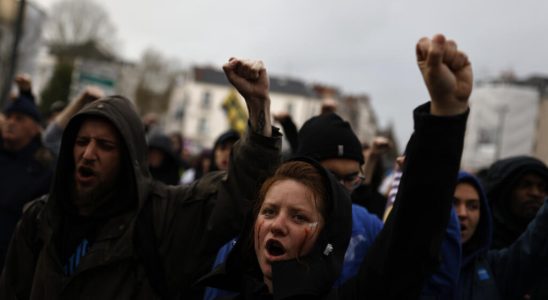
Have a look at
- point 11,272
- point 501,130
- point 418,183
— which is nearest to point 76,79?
point 11,272

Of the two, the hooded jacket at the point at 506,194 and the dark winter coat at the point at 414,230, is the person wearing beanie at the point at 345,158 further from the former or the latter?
the hooded jacket at the point at 506,194

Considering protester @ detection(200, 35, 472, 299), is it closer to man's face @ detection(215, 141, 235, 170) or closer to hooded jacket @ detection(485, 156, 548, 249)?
hooded jacket @ detection(485, 156, 548, 249)

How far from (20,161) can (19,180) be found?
0.72 ft

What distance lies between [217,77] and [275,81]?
24.9ft

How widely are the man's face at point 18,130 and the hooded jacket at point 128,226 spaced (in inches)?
73.3

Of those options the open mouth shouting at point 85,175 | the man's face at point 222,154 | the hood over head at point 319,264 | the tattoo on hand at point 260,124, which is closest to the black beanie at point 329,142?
the tattoo on hand at point 260,124

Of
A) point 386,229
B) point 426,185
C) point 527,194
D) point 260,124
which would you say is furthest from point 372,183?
point 426,185

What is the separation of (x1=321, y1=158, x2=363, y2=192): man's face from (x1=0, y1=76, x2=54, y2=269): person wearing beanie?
2190 mm

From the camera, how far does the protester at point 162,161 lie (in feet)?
20.6

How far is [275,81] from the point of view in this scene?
77.5m

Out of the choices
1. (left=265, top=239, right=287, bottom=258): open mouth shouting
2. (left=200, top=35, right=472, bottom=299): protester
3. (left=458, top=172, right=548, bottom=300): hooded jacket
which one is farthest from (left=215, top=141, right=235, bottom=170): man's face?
(left=265, top=239, right=287, bottom=258): open mouth shouting

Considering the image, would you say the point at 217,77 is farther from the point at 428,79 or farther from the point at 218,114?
the point at 428,79

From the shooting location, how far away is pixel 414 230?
1631 mm

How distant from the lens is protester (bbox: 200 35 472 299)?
1.50 m
